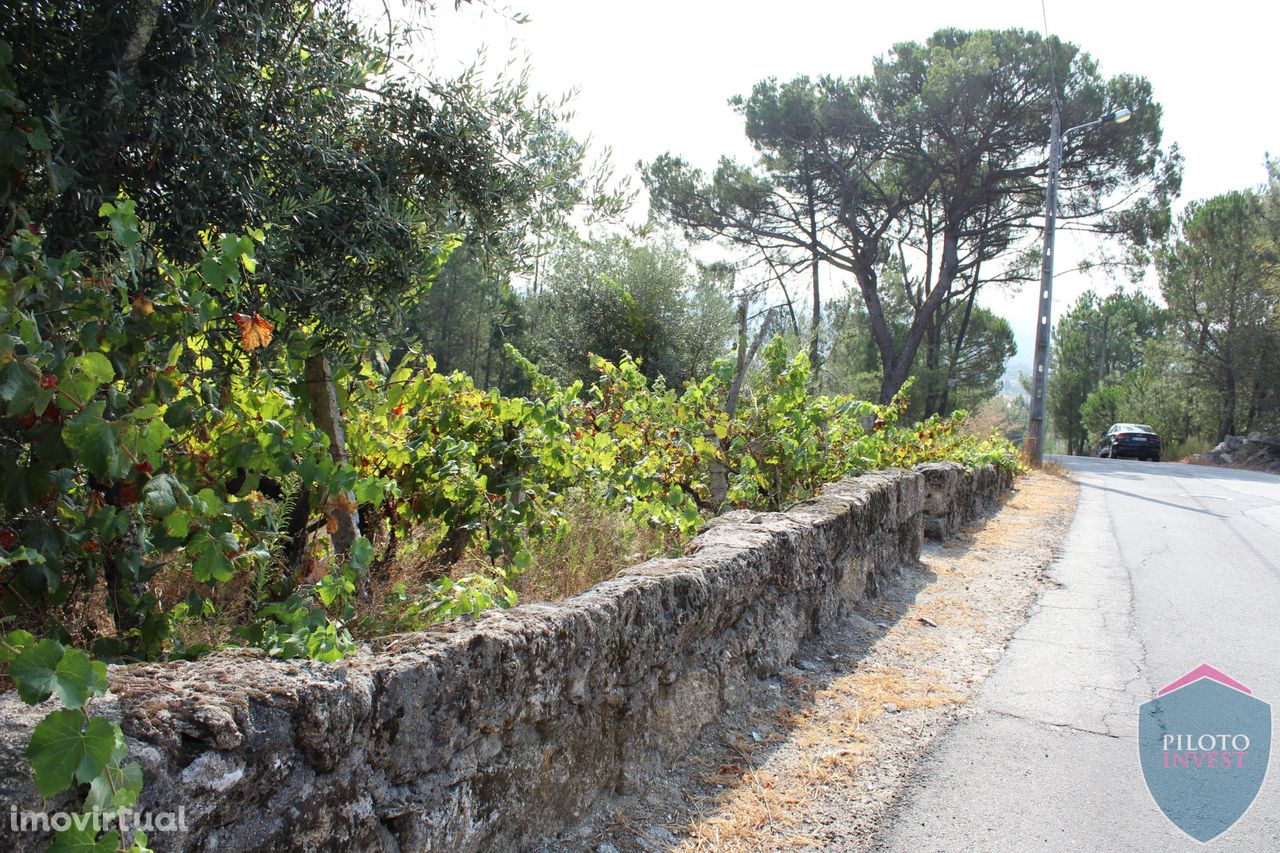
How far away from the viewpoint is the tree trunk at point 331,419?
3080 mm

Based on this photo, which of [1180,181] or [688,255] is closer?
[688,255]

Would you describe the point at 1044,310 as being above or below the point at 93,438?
above

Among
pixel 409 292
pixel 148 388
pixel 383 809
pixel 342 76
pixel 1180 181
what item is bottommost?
pixel 383 809

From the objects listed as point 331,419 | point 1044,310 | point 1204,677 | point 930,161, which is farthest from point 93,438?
point 930,161

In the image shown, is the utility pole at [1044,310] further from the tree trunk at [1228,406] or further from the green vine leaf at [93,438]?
the green vine leaf at [93,438]

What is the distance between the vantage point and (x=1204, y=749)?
3.83 metres

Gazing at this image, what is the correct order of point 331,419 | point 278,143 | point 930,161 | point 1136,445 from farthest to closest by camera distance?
point 1136,445
point 930,161
point 331,419
point 278,143

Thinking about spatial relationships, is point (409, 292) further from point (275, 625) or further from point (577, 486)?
point (577, 486)

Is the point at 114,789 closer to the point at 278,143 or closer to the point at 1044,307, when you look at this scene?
the point at 278,143

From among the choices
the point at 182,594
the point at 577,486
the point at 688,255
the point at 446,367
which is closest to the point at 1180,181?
the point at 688,255

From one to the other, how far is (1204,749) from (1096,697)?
0.64 metres

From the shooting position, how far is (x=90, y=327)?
6.65 ft

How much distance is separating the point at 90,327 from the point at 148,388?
0.25 metres

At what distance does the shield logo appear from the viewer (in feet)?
10.9
